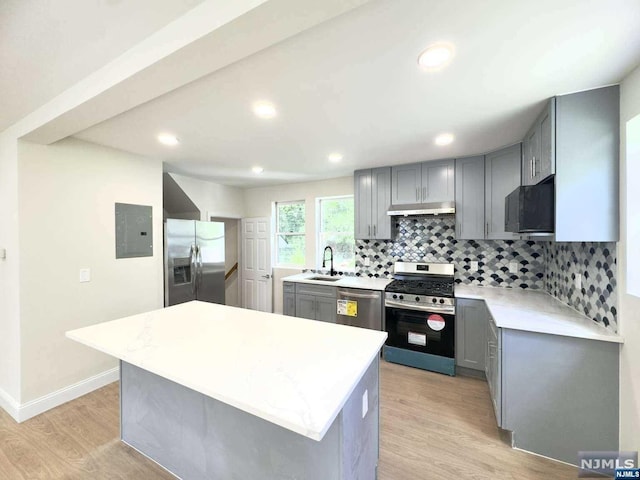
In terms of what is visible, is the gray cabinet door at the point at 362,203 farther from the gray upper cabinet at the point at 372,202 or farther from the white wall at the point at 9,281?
the white wall at the point at 9,281

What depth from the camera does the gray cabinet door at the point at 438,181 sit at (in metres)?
3.18

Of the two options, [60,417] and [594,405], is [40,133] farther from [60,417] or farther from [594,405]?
[594,405]

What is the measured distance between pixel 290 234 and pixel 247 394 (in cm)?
383

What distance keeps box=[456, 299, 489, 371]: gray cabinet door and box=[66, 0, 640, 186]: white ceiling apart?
1.65 meters

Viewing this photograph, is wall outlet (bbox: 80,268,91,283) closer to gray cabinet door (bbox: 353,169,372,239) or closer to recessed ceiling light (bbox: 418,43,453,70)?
gray cabinet door (bbox: 353,169,372,239)

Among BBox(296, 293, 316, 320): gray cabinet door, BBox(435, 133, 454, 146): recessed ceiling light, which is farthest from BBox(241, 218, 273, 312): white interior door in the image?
BBox(435, 133, 454, 146): recessed ceiling light

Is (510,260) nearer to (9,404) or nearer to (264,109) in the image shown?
(264,109)

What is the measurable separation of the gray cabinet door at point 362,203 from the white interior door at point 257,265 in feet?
5.87

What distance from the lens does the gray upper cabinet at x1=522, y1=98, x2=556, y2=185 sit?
177 centimetres

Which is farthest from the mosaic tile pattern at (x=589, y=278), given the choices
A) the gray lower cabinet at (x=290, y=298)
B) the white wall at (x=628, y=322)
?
the gray lower cabinet at (x=290, y=298)

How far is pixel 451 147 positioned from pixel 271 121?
1849 mm

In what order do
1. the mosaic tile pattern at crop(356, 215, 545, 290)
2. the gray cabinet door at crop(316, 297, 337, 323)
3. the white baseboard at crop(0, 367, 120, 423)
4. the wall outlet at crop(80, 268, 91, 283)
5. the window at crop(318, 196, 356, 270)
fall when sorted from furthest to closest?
1. the window at crop(318, 196, 356, 270)
2. the gray cabinet door at crop(316, 297, 337, 323)
3. the mosaic tile pattern at crop(356, 215, 545, 290)
4. the wall outlet at crop(80, 268, 91, 283)
5. the white baseboard at crop(0, 367, 120, 423)

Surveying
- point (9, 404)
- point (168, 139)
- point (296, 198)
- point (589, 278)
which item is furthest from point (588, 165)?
point (9, 404)

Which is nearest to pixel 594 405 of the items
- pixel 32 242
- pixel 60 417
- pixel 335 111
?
pixel 335 111
